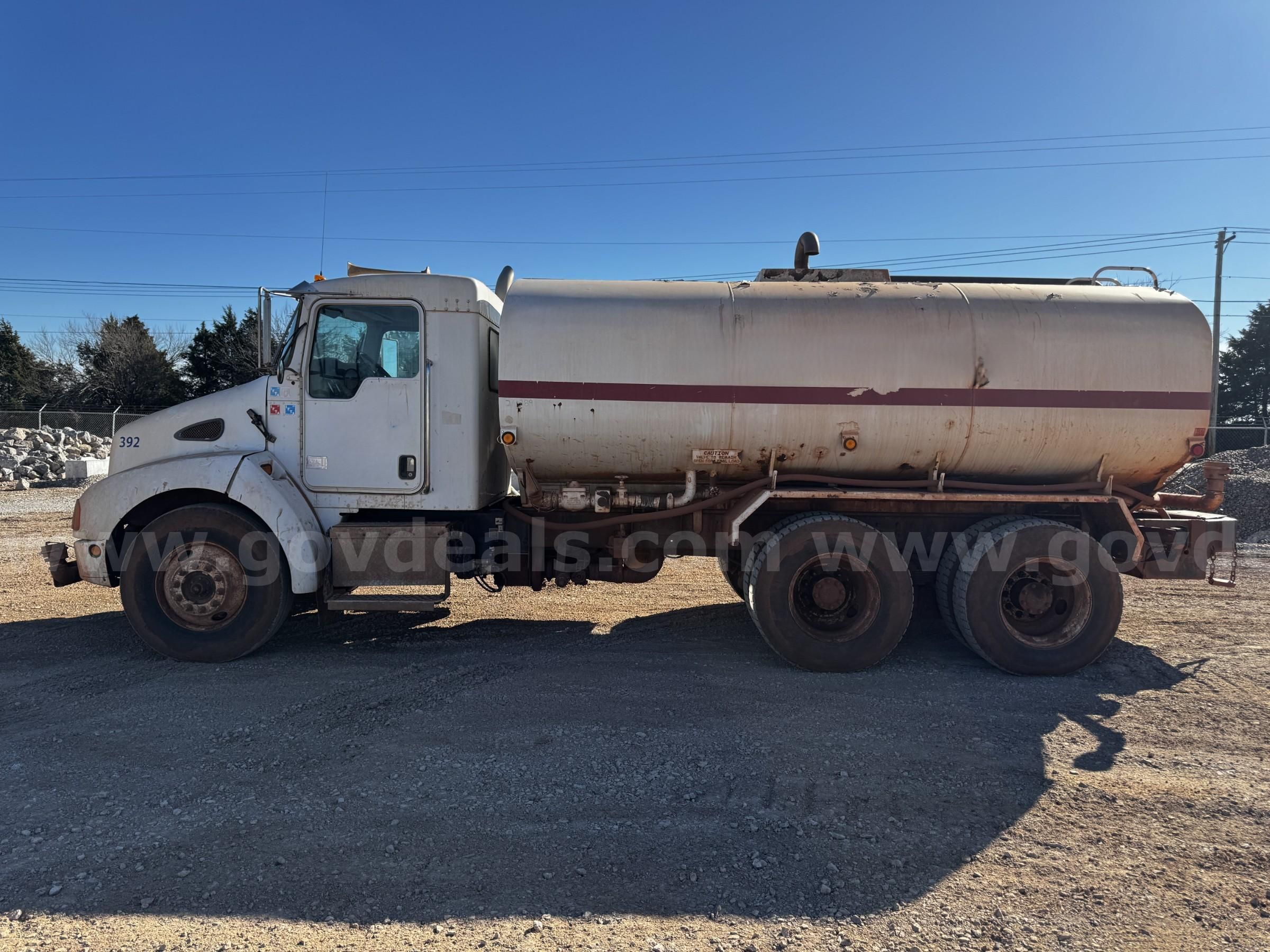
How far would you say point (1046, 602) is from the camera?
563 cm

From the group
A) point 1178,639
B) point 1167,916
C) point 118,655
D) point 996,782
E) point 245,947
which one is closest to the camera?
point 245,947

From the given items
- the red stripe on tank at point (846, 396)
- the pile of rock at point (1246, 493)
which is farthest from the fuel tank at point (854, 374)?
the pile of rock at point (1246, 493)

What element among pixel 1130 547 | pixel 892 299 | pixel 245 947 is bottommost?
pixel 245 947

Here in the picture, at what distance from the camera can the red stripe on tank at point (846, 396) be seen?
213 inches

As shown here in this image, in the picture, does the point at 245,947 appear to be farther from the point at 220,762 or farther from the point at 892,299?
the point at 892,299

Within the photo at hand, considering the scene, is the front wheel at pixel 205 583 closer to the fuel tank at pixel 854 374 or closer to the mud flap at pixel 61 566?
the mud flap at pixel 61 566

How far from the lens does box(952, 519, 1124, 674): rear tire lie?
5.52m

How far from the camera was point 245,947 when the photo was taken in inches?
104

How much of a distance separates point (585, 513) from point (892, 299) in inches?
124

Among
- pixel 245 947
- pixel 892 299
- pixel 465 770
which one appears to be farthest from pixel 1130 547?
pixel 245 947

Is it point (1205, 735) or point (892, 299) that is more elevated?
point (892, 299)

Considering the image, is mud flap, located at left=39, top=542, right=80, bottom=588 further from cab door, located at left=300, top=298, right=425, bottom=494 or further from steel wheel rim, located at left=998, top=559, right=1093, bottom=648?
steel wheel rim, located at left=998, top=559, right=1093, bottom=648

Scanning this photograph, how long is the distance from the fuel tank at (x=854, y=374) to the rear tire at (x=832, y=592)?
0.70 m

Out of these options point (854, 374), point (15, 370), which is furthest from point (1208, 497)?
point (15, 370)
